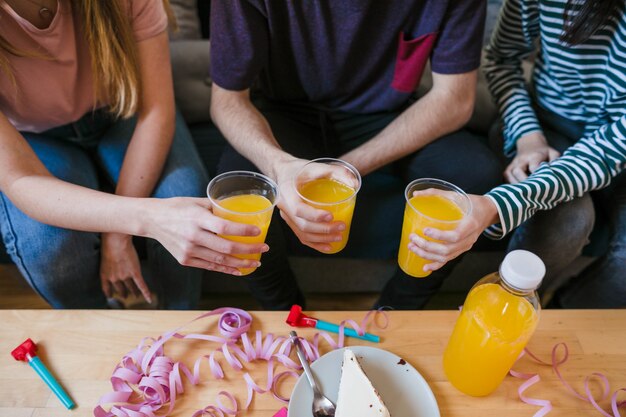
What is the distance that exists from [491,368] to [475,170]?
0.69 m

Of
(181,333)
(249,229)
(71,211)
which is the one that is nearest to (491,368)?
(249,229)

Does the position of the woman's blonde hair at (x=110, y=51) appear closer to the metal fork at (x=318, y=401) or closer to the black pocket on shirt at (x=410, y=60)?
the black pocket on shirt at (x=410, y=60)

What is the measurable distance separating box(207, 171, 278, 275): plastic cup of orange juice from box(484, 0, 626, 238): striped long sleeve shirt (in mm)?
542

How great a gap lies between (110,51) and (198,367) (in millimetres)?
831

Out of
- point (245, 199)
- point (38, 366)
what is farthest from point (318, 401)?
point (38, 366)

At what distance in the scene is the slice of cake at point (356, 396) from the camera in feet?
2.75

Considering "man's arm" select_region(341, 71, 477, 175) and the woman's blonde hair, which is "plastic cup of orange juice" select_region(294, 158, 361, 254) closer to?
"man's arm" select_region(341, 71, 477, 175)

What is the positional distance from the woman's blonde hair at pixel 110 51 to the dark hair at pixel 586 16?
3.91 feet

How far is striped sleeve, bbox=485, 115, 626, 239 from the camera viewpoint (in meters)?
1.20

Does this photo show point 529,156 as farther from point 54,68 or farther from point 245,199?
point 54,68

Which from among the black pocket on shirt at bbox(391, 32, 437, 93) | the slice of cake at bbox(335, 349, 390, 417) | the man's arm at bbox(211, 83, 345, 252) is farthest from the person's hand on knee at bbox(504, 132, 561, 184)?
the slice of cake at bbox(335, 349, 390, 417)

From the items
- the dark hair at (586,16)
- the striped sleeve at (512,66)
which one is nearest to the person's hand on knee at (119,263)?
the striped sleeve at (512,66)

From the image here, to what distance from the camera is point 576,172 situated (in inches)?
49.2

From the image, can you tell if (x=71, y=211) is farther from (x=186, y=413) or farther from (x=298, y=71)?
(x=298, y=71)
